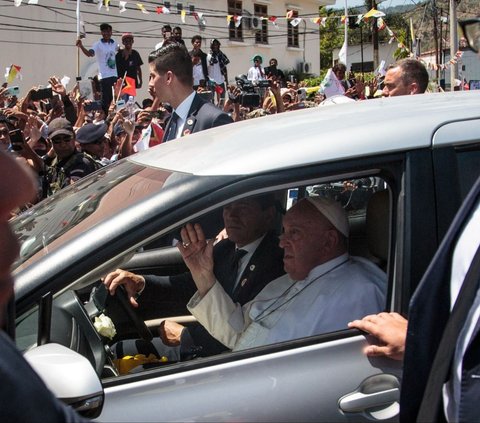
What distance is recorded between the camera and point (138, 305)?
2.86 meters

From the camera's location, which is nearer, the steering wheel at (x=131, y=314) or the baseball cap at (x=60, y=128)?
the steering wheel at (x=131, y=314)

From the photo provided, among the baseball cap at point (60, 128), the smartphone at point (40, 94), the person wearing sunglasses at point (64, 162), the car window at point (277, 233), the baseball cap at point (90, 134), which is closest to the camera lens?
the car window at point (277, 233)

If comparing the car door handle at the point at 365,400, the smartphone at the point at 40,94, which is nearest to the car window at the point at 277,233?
the car door handle at the point at 365,400

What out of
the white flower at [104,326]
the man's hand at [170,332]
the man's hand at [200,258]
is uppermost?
the man's hand at [200,258]

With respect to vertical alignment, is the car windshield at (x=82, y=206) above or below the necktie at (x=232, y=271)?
above

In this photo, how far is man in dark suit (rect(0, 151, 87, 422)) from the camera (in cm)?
92

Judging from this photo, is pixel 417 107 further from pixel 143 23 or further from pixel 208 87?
pixel 143 23

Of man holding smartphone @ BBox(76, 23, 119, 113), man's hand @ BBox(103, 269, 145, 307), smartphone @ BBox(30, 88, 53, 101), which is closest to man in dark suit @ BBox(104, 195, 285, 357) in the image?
man's hand @ BBox(103, 269, 145, 307)

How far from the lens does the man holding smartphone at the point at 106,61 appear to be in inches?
502

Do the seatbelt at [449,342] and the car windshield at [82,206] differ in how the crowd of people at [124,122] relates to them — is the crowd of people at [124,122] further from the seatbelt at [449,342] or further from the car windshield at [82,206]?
the seatbelt at [449,342]

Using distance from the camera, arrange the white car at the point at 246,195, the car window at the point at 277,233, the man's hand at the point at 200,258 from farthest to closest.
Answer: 1. the man's hand at the point at 200,258
2. the car window at the point at 277,233
3. the white car at the point at 246,195

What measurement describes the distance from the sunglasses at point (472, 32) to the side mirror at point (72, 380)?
1.54m

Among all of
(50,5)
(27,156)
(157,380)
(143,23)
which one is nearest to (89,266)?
(157,380)

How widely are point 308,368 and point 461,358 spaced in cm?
64
